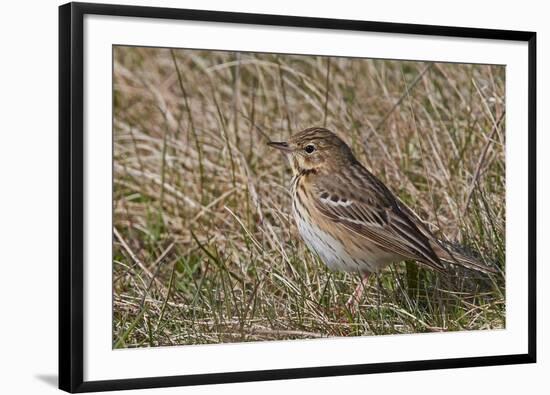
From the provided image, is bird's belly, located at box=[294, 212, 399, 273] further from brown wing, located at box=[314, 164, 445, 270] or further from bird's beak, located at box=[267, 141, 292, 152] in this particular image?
bird's beak, located at box=[267, 141, 292, 152]

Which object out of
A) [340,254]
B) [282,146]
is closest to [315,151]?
[282,146]

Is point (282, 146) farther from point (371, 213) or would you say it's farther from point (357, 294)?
point (357, 294)

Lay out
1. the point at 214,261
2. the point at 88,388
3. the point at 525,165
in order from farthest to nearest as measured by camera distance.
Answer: the point at 525,165 → the point at 214,261 → the point at 88,388

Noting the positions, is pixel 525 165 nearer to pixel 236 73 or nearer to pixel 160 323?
pixel 236 73

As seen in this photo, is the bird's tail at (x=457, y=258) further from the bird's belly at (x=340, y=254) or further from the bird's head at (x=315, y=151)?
the bird's head at (x=315, y=151)

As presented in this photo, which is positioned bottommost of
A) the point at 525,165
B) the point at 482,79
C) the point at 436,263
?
the point at 436,263

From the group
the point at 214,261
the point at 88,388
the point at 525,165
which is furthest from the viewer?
the point at 525,165

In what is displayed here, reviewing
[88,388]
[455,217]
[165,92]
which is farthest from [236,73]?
[88,388]

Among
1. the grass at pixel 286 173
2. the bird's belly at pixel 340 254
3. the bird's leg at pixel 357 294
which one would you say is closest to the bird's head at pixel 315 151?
the grass at pixel 286 173
